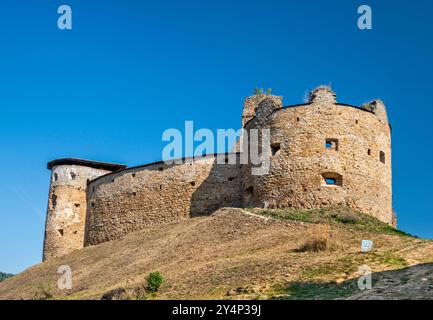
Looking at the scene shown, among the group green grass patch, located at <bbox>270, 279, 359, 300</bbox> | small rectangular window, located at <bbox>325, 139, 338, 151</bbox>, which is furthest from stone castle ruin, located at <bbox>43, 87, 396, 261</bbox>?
green grass patch, located at <bbox>270, 279, 359, 300</bbox>

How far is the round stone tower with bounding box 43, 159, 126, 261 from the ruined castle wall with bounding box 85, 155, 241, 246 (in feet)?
3.09

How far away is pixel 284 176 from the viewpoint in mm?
24188

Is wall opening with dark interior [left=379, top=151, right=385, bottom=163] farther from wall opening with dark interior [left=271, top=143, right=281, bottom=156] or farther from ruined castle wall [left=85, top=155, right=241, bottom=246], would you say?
ruined castle wall [left=85, top=155, right=241, bottom=246]

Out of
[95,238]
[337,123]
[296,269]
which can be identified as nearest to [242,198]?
[337,123]

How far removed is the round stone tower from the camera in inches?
1307

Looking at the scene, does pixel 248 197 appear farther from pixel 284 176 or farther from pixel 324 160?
pixel 324 160

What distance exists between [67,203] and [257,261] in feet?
64.4

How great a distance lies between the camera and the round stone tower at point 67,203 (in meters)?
33.2

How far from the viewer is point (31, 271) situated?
96.7ft

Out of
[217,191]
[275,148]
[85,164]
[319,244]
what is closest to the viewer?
[319,244]

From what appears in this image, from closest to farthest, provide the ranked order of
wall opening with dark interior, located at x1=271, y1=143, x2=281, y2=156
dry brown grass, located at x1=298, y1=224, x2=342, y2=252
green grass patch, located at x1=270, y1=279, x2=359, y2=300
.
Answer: green grass patch, located at x1=270, y1=279, x2=359, y2=300 → dry brown grass, located at x1=298, y1=224, x2=342, y2=252 → wall opening with dark interior, located at x1=271, y1=143, x2=281, y2=156

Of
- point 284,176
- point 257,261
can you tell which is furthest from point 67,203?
point 257,261

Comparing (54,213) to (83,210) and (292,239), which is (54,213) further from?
(292,239)

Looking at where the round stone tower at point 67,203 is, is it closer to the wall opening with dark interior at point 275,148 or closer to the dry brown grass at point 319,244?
the wall opening with dark interior at point 275,148
